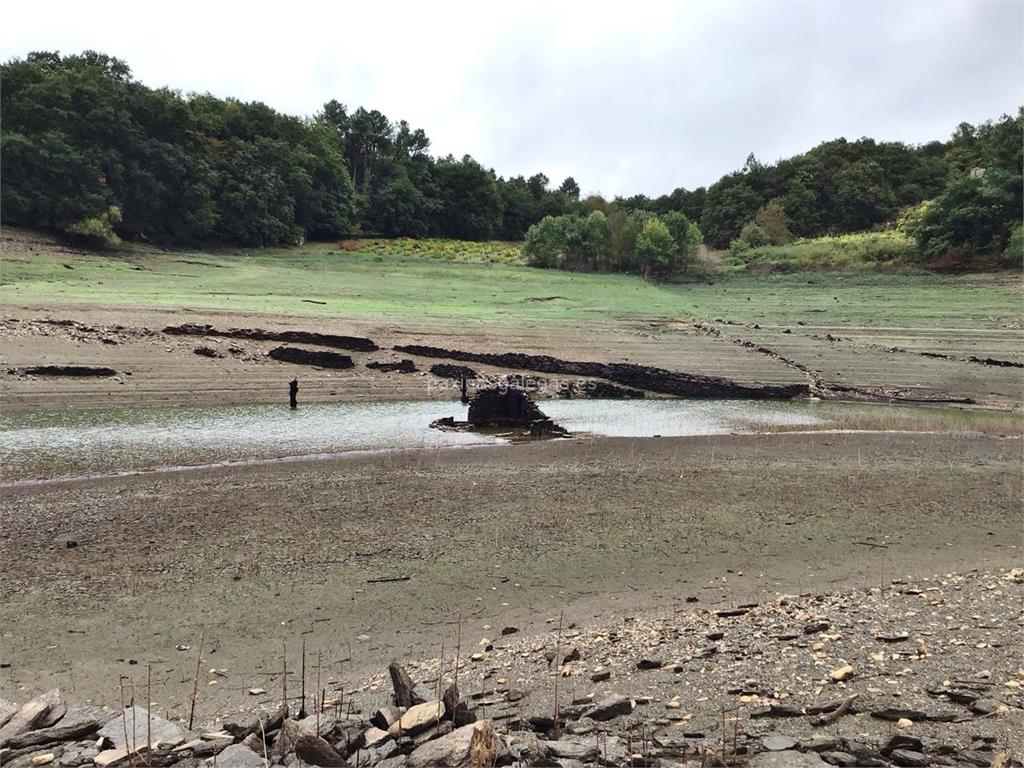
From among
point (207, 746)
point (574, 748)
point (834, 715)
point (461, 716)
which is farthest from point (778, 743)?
point (207, 746)

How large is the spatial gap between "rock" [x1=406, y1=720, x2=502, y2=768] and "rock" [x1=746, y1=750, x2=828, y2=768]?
144 cm

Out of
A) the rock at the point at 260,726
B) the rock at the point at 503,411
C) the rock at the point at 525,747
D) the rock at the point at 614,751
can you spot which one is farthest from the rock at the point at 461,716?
the rock at the point at 503,411

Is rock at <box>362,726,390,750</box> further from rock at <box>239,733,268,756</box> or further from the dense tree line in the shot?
the dense tree line

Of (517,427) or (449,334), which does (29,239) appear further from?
(517,427)

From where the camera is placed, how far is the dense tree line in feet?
164

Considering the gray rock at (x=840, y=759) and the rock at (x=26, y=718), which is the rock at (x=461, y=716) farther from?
the rock at (x=26, y=718)

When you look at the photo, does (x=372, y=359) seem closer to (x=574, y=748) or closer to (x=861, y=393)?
(x=861, y=393)

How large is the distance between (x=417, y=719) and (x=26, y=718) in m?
2.45

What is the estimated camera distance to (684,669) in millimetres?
5391

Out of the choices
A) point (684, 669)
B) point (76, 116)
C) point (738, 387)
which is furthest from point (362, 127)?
point (684, 669)

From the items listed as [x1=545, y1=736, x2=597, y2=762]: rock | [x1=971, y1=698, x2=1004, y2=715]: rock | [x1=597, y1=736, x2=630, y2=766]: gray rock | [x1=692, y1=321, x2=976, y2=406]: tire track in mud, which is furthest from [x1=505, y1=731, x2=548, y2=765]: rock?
[x1=692, y1=321, x2=976, y2=406]: tire track in mud

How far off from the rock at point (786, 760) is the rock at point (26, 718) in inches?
167

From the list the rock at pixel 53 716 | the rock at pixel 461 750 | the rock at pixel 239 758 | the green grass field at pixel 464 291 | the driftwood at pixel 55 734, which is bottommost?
the rock at pixel 53 716

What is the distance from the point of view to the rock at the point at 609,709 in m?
4.68
